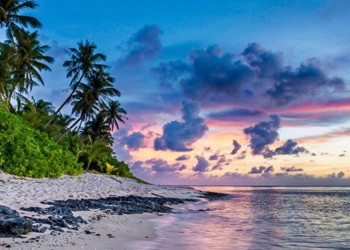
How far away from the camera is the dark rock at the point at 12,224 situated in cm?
768

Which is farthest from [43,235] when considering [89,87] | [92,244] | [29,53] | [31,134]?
[89,87]

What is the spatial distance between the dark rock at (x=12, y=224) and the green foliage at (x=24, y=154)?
13.9m

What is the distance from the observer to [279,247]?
35.1 feet

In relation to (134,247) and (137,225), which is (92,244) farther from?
(137,225)

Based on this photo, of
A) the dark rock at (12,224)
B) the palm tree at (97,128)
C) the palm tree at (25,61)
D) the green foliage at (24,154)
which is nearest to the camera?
the dark rock at (12,224)

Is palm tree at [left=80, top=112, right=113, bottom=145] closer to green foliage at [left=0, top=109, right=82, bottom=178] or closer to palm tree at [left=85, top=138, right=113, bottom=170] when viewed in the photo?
palm tree at [left=85, top=138, right=113, bottom=170]

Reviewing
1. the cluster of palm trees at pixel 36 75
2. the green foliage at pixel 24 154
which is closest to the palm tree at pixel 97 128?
the cluster of palm trees at pixel 36 75

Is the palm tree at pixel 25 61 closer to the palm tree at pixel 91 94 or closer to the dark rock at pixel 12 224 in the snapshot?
the palm tree at pixel 91 94

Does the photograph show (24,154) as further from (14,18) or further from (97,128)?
(97,128)

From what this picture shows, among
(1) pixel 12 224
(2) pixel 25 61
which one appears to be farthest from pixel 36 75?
(1) pixel 12 224

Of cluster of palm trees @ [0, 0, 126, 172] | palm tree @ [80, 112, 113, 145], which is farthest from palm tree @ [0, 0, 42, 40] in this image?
palm tree @ [80, 112, 113, 145]

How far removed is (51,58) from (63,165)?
56.0 ft

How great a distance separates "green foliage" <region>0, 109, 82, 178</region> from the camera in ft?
70.1

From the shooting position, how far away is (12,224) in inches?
305
